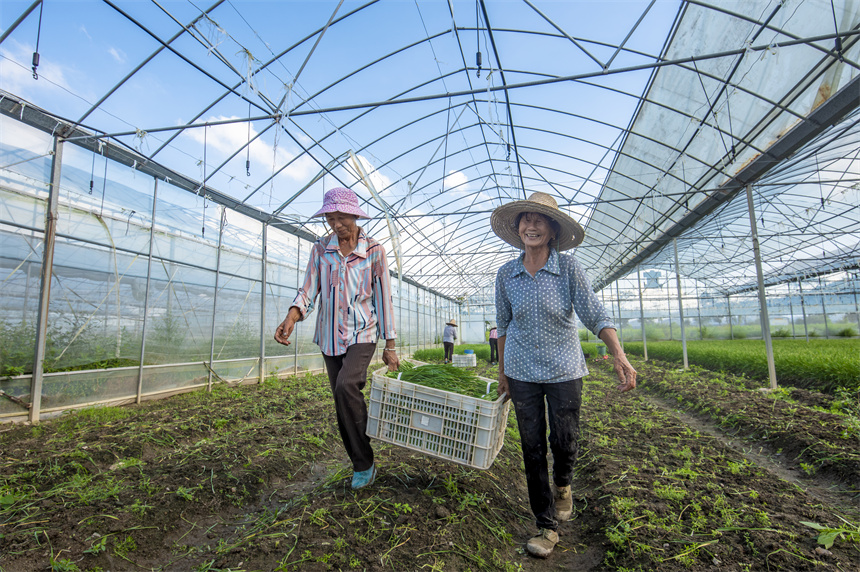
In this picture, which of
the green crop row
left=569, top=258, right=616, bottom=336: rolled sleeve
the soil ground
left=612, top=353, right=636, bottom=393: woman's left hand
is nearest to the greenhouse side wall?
the soil ground

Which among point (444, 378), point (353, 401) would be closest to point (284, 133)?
point (444, 378)

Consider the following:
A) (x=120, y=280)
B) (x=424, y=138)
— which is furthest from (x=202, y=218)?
(x=424, y=138)

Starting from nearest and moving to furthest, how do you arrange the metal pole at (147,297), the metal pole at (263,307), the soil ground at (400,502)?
1. the soil ground at (400,502)
2. the metal pole at (147,297)
3. the metal pole at (263,307)

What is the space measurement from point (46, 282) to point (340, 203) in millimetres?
5466

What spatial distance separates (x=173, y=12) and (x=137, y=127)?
2.00m

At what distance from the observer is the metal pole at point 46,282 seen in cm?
562

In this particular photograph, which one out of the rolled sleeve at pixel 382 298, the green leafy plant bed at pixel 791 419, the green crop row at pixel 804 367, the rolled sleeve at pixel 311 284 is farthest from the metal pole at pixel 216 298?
the green crop row at pixel 804 367

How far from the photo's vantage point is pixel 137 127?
6.43 metres

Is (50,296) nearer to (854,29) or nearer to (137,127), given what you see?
(137,127)

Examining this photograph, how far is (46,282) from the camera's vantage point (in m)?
5.79

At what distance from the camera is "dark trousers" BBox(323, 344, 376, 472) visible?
2.73 meters

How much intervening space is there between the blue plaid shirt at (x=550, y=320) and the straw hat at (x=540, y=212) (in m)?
0.23

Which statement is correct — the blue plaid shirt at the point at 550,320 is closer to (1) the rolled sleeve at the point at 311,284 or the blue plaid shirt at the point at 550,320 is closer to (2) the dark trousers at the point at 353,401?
(2) the dark trousers at the point at 353,401

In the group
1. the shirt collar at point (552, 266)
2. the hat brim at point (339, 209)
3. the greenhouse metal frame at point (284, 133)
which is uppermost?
the greenhouse metal frame at point (284, 133)
